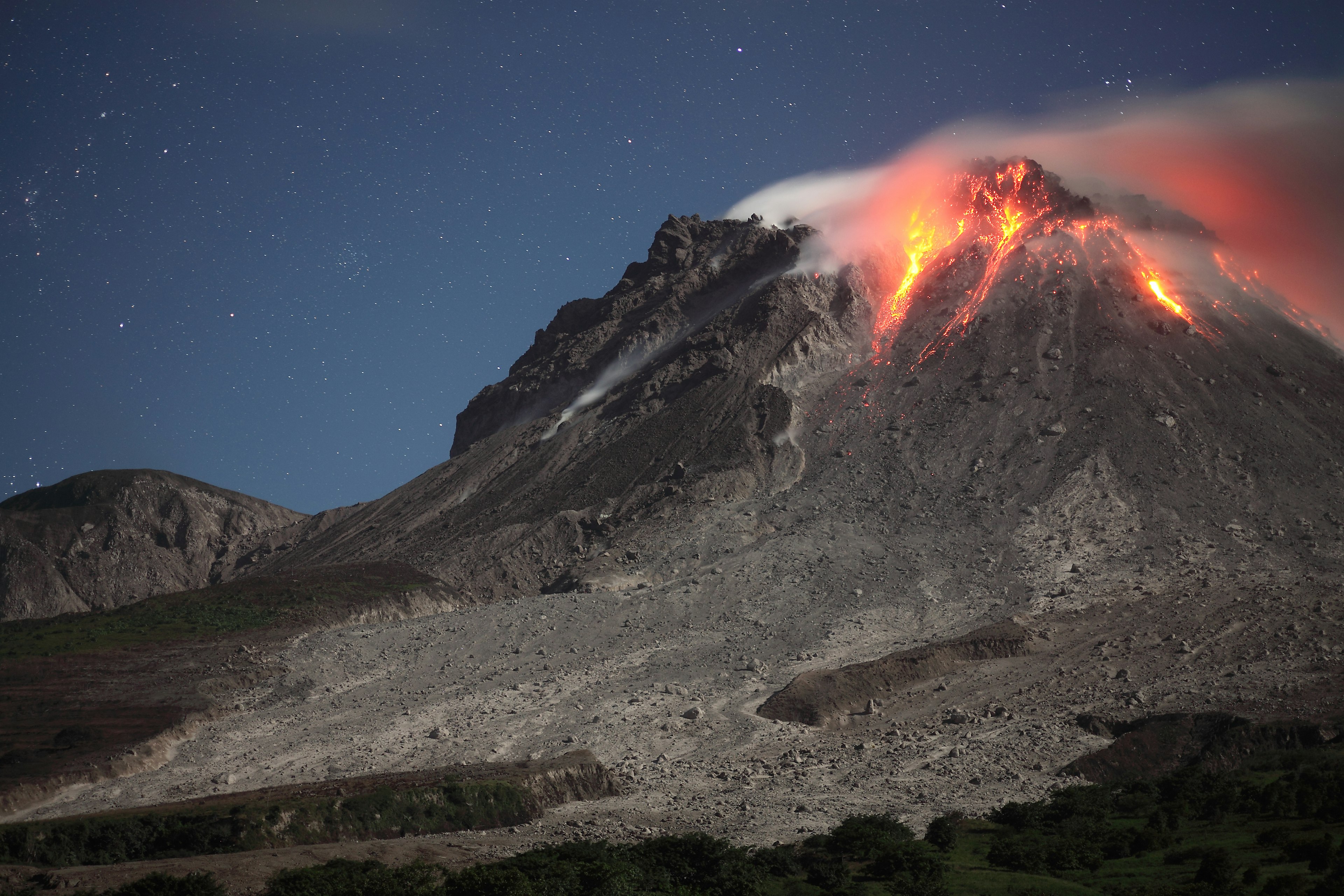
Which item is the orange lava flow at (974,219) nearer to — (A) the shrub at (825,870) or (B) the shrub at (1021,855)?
(B) the shrub at (1021,855)

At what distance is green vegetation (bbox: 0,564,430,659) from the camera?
226 feet

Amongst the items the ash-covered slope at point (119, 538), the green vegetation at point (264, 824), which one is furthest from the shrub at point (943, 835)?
the ash-covered slope at point (119, 538)

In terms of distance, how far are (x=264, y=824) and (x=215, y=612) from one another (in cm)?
4426

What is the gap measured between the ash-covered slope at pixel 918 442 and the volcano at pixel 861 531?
1.17 ft

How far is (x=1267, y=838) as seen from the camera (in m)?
28.0

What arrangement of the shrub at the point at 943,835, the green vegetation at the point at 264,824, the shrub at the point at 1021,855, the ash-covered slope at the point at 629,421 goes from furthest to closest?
the ash-covered slope at the point at 629,421 → the shrub at the point at 943,835 → the green vegetation at the point at 264,824 → the shrub at the point at 1021,855

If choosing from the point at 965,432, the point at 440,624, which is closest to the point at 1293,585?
Result: the point at 965,432

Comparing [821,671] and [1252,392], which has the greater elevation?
[1252,392]

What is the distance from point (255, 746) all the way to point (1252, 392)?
76.3 meters

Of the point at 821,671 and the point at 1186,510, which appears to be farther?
the point at 1186,510

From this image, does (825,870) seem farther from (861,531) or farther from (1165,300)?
(1165,300)

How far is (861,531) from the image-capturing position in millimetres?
77812

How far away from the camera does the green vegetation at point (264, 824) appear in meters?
31.3

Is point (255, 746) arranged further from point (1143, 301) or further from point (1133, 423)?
point (1143, 301)
